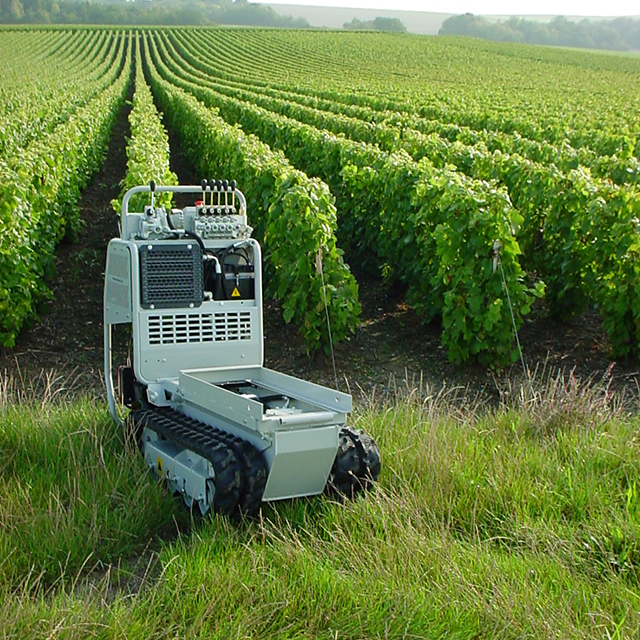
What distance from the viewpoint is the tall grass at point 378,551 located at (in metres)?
3.87

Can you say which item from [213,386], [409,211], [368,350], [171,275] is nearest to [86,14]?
[409,211]

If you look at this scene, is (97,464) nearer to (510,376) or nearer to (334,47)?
(510,376)

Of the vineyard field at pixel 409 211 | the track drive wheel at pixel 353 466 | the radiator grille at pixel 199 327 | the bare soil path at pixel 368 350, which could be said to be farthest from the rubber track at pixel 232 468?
the vineyard field at pixel 409 211

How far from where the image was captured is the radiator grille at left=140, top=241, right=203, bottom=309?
5.86 m

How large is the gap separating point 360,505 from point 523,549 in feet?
2.95

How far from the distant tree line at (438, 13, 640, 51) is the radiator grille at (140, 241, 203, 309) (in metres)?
150

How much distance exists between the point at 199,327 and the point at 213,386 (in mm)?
1002

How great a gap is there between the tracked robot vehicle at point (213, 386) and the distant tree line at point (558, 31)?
149 metres

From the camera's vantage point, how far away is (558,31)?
154375 mm

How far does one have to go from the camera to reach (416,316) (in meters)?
10.8

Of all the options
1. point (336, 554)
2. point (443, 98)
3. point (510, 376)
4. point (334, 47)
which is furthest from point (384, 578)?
point (334, 47)

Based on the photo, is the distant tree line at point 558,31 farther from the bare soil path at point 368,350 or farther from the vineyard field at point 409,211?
the bare soil path at point 368,350

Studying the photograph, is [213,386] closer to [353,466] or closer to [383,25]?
[353,466]

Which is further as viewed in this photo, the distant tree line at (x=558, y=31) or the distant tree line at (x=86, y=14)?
the distant tree line at (x=558, y=31)
